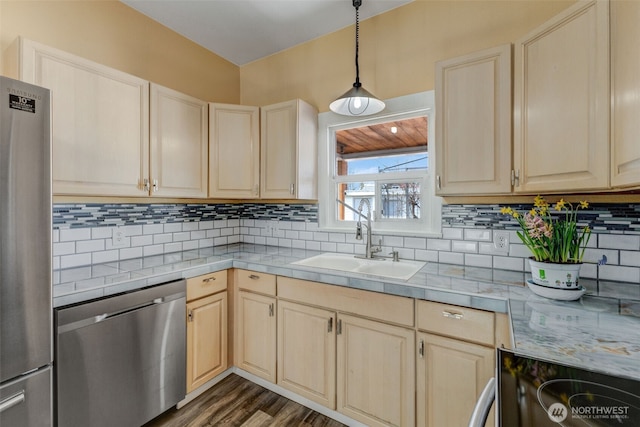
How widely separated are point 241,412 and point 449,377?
4.27 ft

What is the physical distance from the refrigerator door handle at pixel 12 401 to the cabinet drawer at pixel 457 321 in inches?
66.9

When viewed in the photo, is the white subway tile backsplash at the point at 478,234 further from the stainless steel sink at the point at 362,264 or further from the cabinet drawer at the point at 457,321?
the cabinet drawer at the point at 457,321

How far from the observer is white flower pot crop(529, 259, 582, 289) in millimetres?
1224

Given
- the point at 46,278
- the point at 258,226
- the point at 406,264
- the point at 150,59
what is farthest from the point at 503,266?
the point at 150,59

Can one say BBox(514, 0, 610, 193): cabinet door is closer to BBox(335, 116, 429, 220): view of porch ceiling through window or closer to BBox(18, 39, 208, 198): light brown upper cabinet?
BBox(335, 116, 429, 220): view of porch ceiling through window

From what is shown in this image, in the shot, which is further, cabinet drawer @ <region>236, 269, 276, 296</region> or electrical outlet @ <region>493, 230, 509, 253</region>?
cabinet drawer @ <region>236, 269, 276, 296</region>

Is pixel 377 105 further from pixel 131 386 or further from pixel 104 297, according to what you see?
pixel 131 386

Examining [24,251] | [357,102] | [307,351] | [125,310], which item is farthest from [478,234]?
[24,251]

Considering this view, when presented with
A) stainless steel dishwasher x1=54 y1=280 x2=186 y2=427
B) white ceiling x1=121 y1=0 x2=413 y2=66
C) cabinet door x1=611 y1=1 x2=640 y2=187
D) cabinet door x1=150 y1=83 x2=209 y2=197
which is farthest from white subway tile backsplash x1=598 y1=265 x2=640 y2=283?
cabinet door x1=150 y1=83 x2=209 y2=197

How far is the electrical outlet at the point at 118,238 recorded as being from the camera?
2.02 metres

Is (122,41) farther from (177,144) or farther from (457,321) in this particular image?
(457,321)

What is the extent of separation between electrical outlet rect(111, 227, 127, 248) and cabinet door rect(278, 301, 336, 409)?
1.22 m

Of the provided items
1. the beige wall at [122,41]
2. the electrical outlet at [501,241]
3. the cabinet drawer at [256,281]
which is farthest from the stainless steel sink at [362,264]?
the beige wall at [122,41]

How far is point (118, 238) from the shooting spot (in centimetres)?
204
